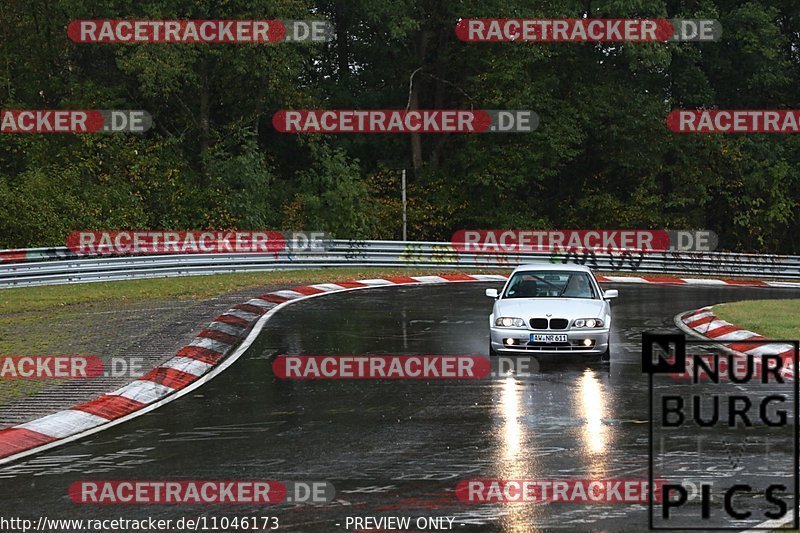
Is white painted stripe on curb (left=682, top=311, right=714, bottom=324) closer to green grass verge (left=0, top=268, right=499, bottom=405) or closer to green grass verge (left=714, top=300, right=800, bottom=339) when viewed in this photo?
green grass verge (left=714, top=300, right=800, bottom=339)

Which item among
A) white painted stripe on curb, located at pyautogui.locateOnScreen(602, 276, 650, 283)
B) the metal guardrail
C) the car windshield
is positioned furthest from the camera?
white painted stripe on curb, located at pyautogui.locateOnScreen(602, 276, 650, 283)

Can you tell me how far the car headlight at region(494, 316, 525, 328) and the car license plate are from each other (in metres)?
0.21

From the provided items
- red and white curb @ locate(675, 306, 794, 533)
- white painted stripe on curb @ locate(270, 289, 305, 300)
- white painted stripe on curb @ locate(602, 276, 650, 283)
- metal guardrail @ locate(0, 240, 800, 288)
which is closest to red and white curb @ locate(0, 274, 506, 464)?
white painted stripe on curb @ locate(270, 289, 305, 300)

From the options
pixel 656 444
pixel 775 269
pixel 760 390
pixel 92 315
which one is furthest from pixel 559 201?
pixel 656 444

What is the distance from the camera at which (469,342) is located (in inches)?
698

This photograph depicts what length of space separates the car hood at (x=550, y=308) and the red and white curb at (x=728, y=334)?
2.22 m

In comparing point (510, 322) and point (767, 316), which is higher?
point (510, 322)

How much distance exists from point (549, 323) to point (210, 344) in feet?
16.0

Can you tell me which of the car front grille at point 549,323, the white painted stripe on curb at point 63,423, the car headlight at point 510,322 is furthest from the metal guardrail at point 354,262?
the white painted stripe on curb at point 63,423

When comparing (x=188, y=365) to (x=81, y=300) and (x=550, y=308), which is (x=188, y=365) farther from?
(x=81, y=300)

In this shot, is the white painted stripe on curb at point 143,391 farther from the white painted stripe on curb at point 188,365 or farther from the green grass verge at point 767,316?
the green grass verge at point 767,316

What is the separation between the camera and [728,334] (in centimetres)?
1838

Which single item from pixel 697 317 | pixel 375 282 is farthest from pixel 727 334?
pixel 375 282

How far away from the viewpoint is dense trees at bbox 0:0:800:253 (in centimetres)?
4078
